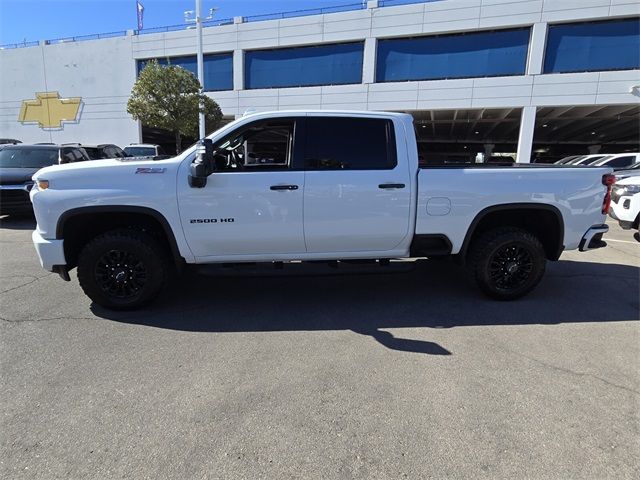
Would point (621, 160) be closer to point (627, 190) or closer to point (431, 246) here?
point (627, 190)

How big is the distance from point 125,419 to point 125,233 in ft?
6.87

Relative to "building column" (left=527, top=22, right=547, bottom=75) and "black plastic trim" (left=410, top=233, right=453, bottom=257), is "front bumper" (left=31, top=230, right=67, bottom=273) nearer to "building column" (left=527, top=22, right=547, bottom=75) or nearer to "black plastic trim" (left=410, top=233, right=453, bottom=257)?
"black plastic trim" (left=410, top=233, right=453, bottom=257)

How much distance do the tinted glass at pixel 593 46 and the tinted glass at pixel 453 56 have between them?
1472mm

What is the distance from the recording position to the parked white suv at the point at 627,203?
7590 millimetres

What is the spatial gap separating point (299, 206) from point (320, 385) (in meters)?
1.80

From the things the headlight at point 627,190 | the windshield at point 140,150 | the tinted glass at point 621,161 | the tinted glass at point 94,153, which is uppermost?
the tinted glass at point 621,161

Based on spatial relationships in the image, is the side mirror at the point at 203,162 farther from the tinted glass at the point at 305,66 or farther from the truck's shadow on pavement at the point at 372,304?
the tinted glass at the point at 305,66

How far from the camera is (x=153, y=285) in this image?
4.16 meters

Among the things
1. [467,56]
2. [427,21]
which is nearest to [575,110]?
[467,56]

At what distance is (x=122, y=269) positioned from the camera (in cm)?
413

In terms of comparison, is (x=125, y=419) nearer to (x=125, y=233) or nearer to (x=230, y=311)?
(x=230, y=311)

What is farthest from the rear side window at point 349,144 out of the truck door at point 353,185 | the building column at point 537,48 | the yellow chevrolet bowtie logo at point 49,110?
the yellow chevrolet bowtie logo at point 49,110

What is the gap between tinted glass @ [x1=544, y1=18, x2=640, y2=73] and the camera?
66.3ft

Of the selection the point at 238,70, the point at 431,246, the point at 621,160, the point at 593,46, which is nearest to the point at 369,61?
the point at 238,70
